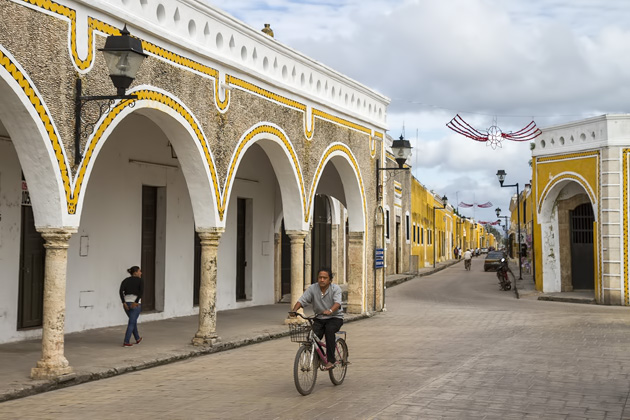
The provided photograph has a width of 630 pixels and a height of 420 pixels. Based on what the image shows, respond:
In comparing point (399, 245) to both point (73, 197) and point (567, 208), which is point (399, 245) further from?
point (73, 197)

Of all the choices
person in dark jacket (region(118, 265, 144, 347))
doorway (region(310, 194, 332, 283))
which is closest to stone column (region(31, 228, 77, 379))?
person in dark jacket (region(118, 265, 144, 347))

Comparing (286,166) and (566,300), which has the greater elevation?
(286,166)

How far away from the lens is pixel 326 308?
8.12m

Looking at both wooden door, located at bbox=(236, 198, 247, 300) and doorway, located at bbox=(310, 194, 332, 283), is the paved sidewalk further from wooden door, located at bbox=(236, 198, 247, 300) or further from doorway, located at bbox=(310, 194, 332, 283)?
doorway, located at bbox=(310, 194, 332, 283)

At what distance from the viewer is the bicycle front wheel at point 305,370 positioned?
754 cm

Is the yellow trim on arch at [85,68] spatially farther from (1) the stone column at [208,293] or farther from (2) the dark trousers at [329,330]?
(2) the dark trousers at [329,330]

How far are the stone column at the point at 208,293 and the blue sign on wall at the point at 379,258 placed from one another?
21.1 ft

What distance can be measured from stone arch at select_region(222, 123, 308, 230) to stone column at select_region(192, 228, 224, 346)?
159cm

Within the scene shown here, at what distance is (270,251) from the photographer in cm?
1859

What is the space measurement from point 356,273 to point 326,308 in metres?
8.40

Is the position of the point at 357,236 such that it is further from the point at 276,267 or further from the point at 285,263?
the point at 285,263

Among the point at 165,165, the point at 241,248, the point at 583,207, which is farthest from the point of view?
the point at 583,207

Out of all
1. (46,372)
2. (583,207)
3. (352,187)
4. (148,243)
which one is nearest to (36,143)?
(46,372)

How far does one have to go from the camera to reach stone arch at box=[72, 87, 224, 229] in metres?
8.73
